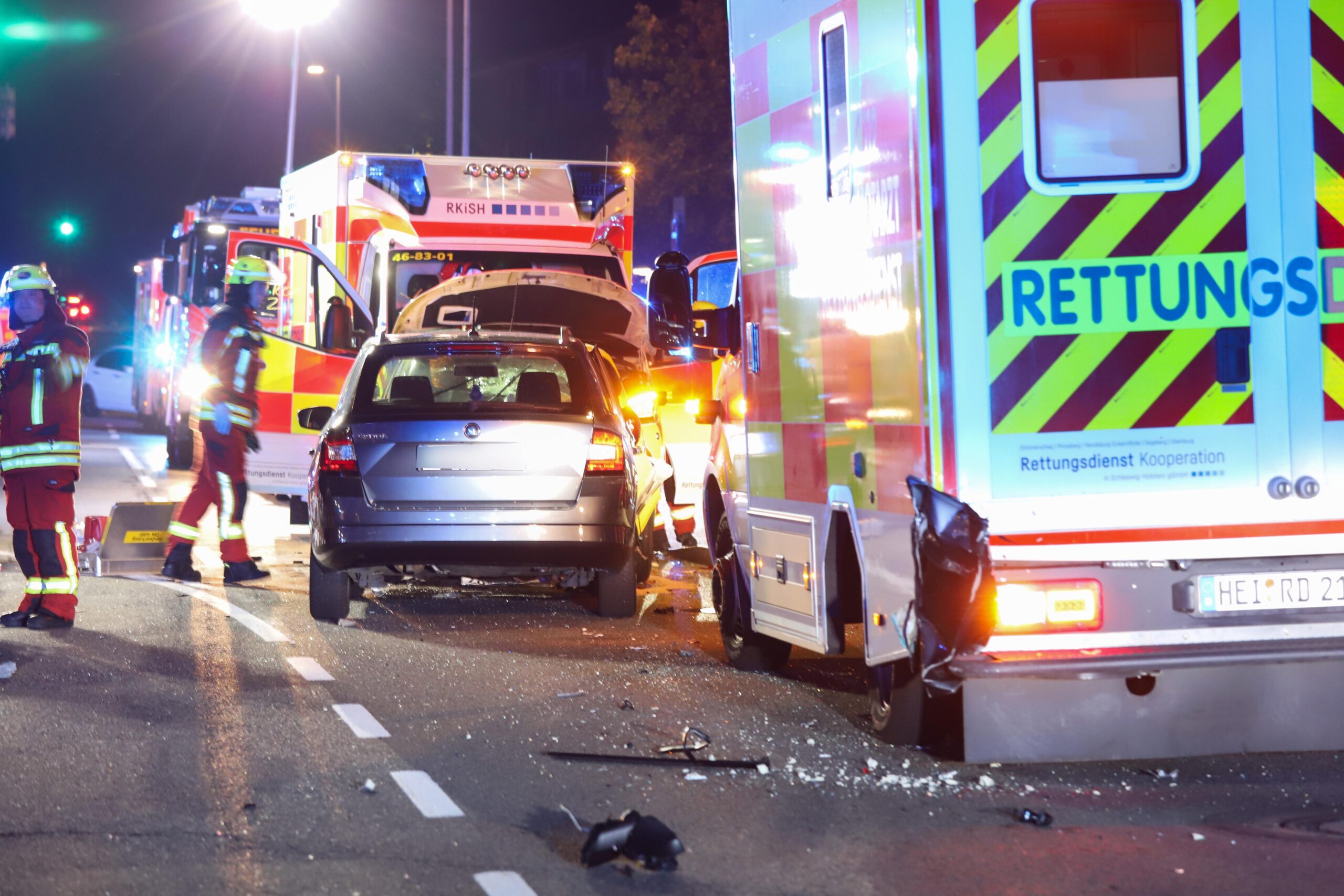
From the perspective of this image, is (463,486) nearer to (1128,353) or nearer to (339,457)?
(339,457)

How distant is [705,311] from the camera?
7.89 m

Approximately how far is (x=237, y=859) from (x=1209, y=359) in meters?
3.22

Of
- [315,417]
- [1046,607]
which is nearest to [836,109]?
[1046,607]

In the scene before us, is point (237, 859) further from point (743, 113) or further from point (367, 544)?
point (367, 544)

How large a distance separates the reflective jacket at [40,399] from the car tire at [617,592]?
2.80m

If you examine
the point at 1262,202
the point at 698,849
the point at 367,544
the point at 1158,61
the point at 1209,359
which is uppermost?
the point at 1158,61

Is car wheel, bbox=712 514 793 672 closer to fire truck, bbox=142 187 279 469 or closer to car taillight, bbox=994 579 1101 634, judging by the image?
car taillight, bbox=994 579 1101 634

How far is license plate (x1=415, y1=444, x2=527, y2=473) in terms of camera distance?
30.5 ft

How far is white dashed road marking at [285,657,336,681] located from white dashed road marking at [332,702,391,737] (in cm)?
63

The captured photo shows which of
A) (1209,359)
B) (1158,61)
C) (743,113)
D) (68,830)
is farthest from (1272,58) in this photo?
(68,830)

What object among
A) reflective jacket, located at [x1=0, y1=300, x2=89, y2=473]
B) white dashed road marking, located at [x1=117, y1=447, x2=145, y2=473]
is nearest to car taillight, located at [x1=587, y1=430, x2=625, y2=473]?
reflective jacket, located at [x1=0, y1=300, x2=89, y2=473]

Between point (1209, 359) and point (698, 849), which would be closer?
point (698, 849)

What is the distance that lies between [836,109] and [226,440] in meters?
6.37

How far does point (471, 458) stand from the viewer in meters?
9.33
